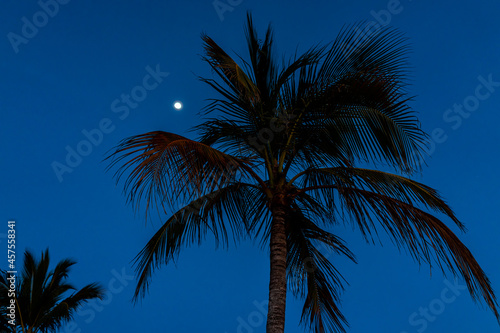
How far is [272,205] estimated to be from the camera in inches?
241

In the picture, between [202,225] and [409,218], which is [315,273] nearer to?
[202,225]

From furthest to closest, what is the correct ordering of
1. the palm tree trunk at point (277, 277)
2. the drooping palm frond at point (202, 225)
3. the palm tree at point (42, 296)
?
1. the palm tree at point (42, 296)
2. the drooping palm frond at point (202, 225)
3. the palm tree trunk at point (277, 277)

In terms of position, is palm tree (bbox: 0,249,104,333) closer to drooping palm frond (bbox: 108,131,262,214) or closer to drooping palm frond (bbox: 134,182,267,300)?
drooping palm frond (bbox: 134,182,267,300)

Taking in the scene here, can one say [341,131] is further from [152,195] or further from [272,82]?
[152,195]

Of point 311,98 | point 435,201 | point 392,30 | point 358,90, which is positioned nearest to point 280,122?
point 311,98

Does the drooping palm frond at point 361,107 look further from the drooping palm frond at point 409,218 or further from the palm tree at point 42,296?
the palm tree at point 42,296

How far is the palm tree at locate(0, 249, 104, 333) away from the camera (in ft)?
40.8

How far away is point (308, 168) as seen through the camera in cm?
638

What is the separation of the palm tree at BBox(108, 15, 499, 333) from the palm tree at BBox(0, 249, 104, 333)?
7.10m

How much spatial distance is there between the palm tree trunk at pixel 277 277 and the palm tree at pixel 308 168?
14 millimetres

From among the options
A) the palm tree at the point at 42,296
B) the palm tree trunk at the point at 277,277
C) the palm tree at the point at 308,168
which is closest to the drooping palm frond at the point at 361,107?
the palm tree at the point at 308,168

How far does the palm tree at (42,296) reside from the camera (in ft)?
40.8

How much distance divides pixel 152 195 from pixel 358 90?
2989 mm

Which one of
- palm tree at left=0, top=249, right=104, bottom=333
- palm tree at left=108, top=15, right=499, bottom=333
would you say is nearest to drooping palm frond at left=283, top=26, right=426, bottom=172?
palm tree at left=108, top=15, right=499, bottom=333
